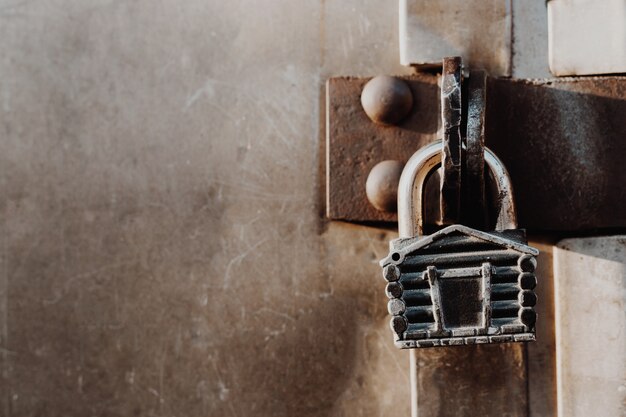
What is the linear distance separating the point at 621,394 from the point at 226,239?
2.02 feet

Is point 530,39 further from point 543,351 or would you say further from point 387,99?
point 543,351

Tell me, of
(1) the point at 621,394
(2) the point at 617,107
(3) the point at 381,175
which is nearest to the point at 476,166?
(3) the point at 381,175

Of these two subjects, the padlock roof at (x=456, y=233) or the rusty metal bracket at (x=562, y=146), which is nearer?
the padlock roof at (x=456, y=233)

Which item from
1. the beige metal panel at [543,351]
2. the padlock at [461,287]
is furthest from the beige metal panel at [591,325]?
the padlock at [461,287]

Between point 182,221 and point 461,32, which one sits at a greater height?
point 461,32

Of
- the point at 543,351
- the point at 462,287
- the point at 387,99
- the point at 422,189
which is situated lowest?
the point at 543,351

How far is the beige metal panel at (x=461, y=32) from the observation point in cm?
92

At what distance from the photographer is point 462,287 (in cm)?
80

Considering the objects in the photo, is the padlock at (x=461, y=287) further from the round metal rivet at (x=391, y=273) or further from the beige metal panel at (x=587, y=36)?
the beige metal panel at (x=587, y=36)

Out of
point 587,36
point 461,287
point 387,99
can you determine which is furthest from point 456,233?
point 587,36

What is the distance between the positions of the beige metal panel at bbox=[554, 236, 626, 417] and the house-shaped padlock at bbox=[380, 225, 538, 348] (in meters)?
0.14

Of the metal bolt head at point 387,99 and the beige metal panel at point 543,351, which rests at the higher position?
the metal bolt head at point 387,99

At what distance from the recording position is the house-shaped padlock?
0.79 m

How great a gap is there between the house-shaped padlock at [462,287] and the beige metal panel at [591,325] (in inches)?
5.5
